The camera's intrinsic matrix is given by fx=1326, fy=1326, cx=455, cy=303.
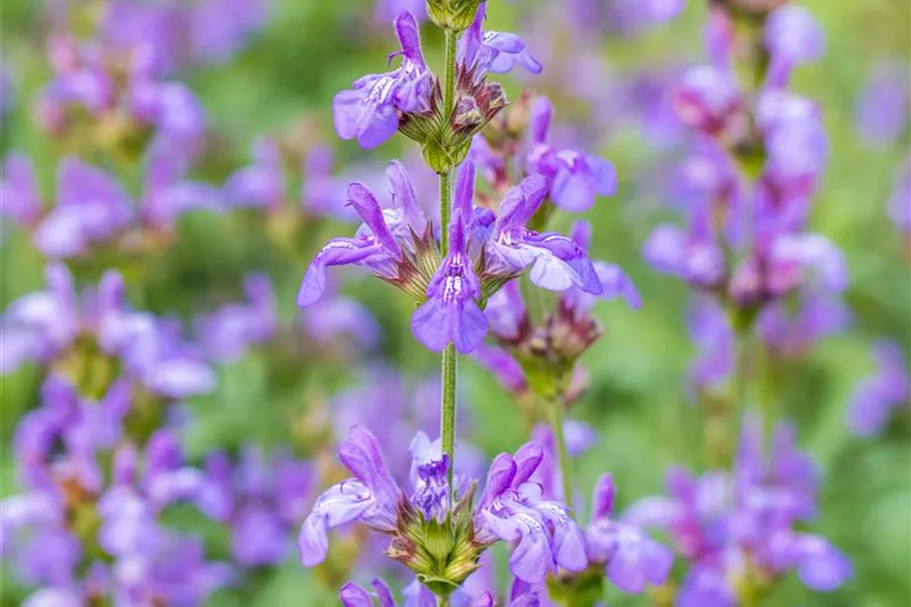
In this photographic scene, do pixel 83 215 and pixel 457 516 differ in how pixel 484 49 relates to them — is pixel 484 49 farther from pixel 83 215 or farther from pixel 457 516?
pixel 83 215

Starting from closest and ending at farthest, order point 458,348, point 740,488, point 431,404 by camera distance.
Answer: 1. point 458,348
2. point 740,488
3. point 431,404

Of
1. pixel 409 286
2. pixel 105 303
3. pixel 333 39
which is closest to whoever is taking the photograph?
pixel 409 286

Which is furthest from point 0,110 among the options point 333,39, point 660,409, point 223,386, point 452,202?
point 452,202

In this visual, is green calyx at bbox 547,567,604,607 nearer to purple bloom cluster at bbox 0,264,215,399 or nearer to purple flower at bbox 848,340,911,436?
purple bloom cluster at bbox 0,264,215,399

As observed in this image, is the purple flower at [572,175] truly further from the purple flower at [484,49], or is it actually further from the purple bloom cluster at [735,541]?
the purple bloom cluster at [735,541]

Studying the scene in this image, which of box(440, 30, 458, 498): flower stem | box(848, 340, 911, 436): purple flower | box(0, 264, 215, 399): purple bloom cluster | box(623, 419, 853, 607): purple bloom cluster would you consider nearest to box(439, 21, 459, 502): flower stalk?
box(440, 30, 458, 498): flower stem

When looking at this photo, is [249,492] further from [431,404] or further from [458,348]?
[458,348]

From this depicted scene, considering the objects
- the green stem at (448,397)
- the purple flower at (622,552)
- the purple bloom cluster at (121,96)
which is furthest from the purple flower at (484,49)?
the purple bloom cluster at (121,96)

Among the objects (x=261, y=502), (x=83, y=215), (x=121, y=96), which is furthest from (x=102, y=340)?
(x=121, y=96)
